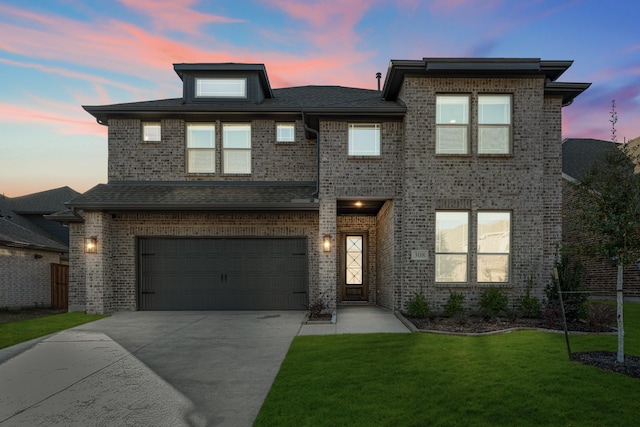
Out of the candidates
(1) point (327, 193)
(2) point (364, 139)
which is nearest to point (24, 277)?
(1) point (327, 193)

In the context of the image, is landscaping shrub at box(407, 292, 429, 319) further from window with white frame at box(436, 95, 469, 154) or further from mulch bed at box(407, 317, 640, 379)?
window with white frame at box(436, 95, 469, 154)

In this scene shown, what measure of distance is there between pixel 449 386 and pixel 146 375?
4537mm

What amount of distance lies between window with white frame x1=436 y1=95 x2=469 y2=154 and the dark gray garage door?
5411 mm

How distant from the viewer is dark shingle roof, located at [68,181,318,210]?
35.4 feet

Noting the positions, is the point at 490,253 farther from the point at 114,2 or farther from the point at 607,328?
the point at 114,2

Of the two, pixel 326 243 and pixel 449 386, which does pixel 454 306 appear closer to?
pixel 326 243

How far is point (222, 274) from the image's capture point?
1192 cm

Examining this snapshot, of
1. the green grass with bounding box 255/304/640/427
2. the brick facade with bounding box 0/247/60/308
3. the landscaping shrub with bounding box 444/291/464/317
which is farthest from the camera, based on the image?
the brick facade with bounding box 0/247/60/308

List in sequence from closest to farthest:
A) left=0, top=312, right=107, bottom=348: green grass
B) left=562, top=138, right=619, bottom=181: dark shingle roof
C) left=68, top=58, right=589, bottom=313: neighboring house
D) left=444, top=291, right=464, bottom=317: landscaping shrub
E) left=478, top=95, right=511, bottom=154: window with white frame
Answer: left=0, top=312, right=107, bottom=348: green grass
left=444, top=291, right=464, bottom=317: landscaping shrub
left=68, top=58, right=589, bottom=313: neighboring house
left=478, top=95, right=511, bottom=154: window with white frame
left=562, top=138, right=619, bottom=181: dark shingle roof

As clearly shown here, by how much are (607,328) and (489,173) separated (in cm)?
456

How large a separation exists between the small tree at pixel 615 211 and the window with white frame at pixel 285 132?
8.71m

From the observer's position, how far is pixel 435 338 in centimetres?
733

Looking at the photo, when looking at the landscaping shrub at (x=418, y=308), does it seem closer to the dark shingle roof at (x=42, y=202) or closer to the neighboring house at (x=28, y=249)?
the neighboring house at (x=28, y=249)

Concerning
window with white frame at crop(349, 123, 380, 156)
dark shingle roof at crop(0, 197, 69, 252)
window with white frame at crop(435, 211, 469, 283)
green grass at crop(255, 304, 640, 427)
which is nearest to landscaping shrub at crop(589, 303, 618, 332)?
green grass at crop(255, 304, 640, 427)
